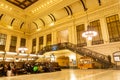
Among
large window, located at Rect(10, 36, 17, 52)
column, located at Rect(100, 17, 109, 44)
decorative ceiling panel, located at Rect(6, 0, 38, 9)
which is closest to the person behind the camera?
column, located at Rect(100, 17, 109, 44)

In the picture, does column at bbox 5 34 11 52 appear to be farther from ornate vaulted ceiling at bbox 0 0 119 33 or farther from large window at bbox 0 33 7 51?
ornate vaulted ceiling at bbox 0 0 119 33

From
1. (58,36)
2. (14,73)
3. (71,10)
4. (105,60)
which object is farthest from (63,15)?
(14,73)

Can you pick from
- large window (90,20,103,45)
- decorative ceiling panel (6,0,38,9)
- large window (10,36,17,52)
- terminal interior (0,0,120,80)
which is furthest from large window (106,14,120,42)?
large window (10,36,17,52)

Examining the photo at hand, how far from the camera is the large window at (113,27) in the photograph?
495 inches

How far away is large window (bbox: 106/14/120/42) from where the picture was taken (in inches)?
495

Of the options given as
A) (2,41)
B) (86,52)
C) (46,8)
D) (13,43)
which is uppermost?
(46,8)

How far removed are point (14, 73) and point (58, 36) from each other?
11.5 meters

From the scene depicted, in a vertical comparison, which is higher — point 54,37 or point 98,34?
point 54,37

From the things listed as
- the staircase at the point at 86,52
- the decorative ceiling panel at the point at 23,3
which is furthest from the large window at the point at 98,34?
the decorative ceiling panel at the point at 23,3

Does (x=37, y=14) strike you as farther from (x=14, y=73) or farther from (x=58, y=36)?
(x=14, y=73)

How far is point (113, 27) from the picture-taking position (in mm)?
13086

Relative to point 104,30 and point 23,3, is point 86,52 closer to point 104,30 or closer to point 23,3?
point 104,30

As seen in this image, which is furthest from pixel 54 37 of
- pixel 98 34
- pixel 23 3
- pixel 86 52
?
pixel 98 34

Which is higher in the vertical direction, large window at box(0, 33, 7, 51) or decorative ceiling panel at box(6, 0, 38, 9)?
decorative ceiling panel at box(6, 0, 38, 9)
